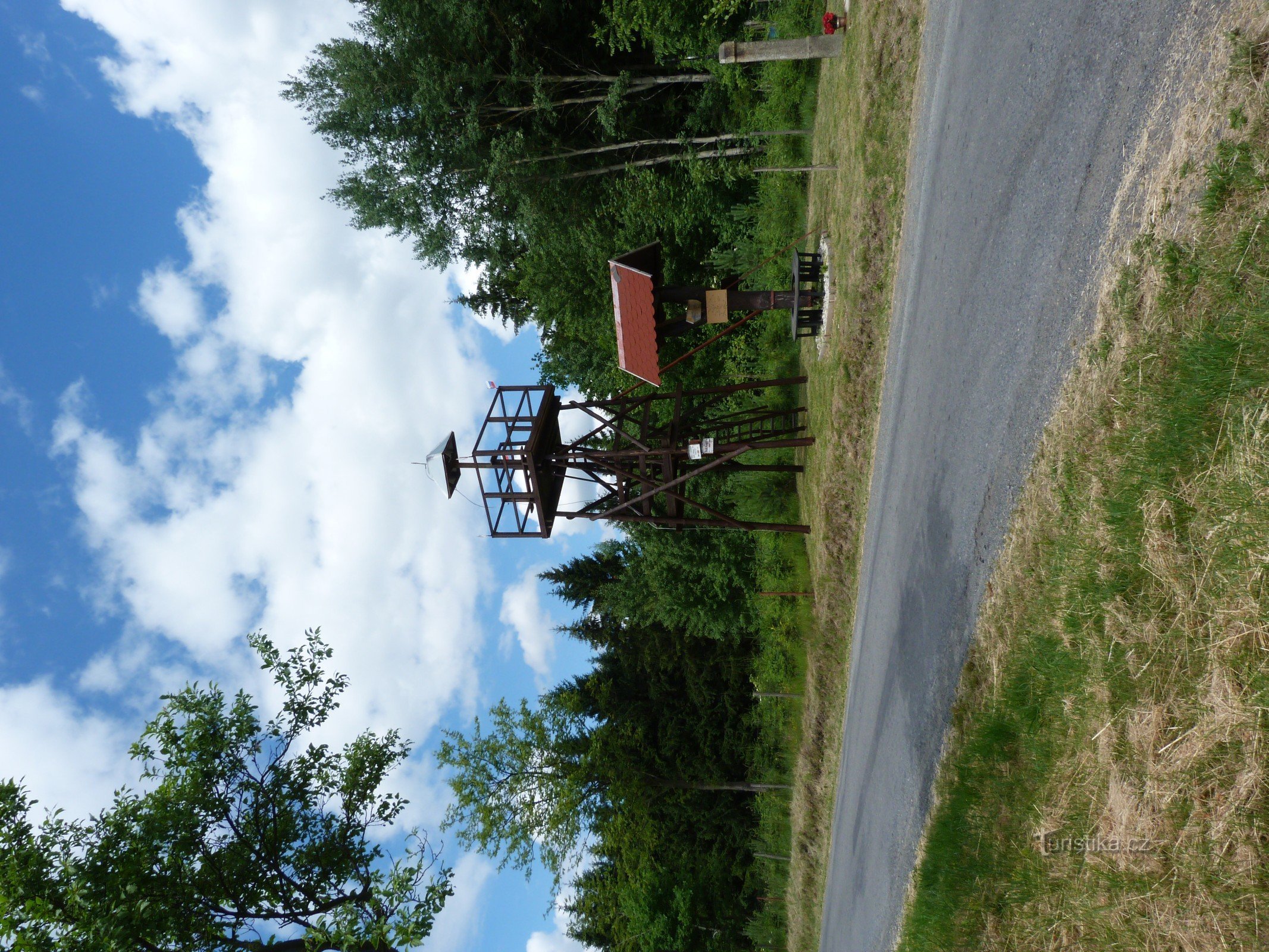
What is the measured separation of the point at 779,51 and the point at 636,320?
23.4 ft

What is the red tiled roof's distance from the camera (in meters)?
14.8

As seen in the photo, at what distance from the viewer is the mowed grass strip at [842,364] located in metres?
13.1

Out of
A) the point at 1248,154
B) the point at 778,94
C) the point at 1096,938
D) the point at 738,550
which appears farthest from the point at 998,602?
the point at 778,94

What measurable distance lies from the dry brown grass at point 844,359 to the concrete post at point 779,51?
59 centimetres

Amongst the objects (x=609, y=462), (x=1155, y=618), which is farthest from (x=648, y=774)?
(x=1155, y=618)

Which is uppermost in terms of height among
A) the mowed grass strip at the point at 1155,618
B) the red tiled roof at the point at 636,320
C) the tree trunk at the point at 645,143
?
the tree trunk at the point at 645,143

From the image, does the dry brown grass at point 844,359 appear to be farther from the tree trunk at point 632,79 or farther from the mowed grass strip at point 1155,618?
the mowed grass strip at point 1155,618

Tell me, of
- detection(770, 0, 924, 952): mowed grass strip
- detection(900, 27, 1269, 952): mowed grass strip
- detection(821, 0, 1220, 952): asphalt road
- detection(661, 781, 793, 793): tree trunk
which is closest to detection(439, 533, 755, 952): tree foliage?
detection(661, 781, 793, 793): tree trunk

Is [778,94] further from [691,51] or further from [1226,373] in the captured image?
[1226,373]

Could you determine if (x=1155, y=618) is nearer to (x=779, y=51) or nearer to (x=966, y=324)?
(x=966, y=324)

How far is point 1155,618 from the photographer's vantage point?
531cm

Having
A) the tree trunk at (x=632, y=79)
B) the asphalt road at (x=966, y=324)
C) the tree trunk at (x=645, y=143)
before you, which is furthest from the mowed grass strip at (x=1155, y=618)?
the tree trunk at (x=632, y=79)

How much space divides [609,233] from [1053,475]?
62.4 feet

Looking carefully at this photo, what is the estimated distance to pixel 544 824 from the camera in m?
25.2
